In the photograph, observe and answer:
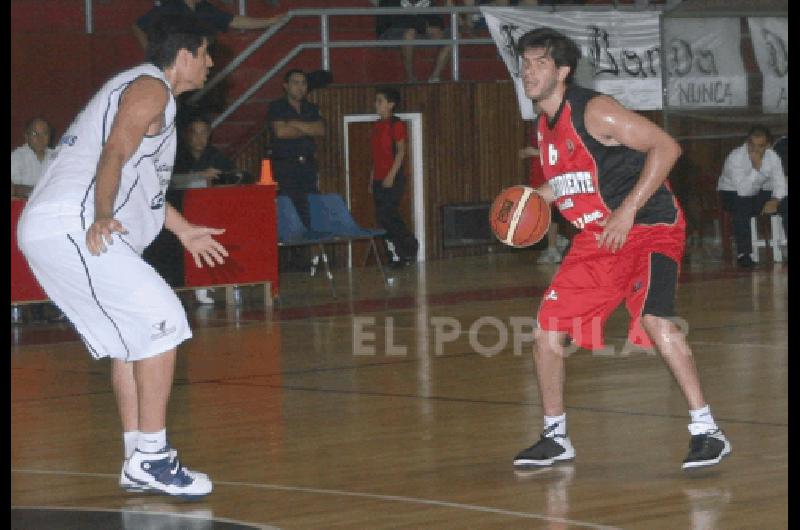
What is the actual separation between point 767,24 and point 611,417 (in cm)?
1221

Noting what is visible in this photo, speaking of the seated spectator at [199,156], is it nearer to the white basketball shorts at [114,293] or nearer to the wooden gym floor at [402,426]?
the wooden gym floor at [402,426]

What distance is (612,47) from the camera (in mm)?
20422

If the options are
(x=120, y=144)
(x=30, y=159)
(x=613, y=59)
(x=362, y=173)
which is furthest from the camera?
(x=613, y=59)

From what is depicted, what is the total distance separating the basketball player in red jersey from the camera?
22.5 ft

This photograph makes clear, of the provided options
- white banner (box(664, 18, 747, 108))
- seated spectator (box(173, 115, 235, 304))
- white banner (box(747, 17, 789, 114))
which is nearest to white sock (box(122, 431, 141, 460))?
seated spectator (box(173, 115, 235, 304))

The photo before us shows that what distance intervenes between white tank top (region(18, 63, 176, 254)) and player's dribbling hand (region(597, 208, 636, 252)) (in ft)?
5.83

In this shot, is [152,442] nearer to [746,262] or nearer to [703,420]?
[703,420]

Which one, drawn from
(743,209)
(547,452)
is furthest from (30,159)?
(547,452)

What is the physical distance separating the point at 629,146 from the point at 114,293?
2198 millimetres

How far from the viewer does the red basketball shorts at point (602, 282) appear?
7020 millimetres

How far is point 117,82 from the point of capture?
6320 millimetres

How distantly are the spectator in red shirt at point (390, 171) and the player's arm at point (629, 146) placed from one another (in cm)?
1124

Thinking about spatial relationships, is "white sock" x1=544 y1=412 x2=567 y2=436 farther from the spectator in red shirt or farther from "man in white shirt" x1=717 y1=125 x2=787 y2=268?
"man in white shirt" x1=717 y1=125 x2=787 y2=268

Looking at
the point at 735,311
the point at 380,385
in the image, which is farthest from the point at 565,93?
the point at 735,311
